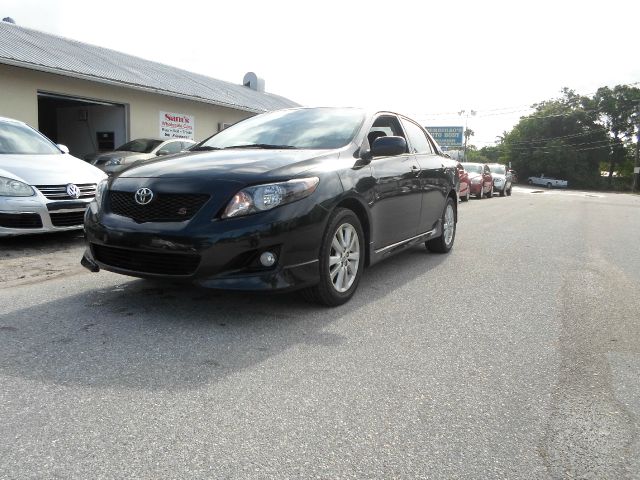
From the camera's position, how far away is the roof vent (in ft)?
90.2

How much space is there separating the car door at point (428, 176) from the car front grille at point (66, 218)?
3900 millimetres

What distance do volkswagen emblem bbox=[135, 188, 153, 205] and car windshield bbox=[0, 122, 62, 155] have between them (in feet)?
13.4

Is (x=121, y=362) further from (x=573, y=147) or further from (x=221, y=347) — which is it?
(x=573, y=147)

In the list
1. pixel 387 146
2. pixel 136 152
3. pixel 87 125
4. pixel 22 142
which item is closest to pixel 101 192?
pixel 387 146

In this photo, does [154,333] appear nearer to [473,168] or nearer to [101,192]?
[101,192]

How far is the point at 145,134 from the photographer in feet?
54.4

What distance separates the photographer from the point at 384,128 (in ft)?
16.9

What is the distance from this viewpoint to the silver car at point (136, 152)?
11602 millimetres

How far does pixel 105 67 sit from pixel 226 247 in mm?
14059

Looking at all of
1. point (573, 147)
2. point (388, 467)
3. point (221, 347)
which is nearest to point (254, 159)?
point (221, 347)

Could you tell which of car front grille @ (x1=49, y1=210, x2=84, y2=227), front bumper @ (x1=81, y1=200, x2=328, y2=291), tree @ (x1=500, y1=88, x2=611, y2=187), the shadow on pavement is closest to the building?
car front grille @ (x1=49, y1=210, x2=84, y2=227)

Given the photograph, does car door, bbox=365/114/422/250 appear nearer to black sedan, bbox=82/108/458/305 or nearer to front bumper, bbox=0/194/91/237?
black sedan, bbox=82/108/458/305

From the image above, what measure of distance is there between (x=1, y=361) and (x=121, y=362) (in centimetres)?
64

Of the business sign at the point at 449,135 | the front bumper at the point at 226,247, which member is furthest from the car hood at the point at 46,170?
the business sign at the point at 449,135
